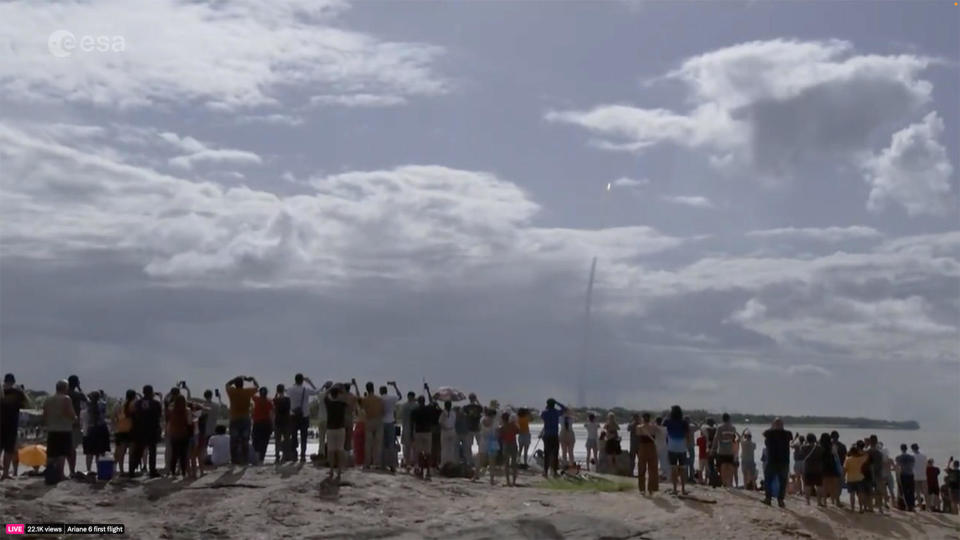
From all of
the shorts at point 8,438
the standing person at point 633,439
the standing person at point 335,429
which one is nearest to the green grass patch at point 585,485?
the standing person at point 633,439

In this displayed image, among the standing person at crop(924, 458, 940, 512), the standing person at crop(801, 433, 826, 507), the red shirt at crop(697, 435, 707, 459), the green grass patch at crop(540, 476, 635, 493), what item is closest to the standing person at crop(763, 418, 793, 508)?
the standing person at crop(801, 433, 826, 507)

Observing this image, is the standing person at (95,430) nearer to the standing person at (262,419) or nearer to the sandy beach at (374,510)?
the sandy beach at (374,510)

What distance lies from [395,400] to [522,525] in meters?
5.05

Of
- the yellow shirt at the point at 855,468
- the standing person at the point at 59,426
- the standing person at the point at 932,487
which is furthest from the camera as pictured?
the standing person at the point at 932,487

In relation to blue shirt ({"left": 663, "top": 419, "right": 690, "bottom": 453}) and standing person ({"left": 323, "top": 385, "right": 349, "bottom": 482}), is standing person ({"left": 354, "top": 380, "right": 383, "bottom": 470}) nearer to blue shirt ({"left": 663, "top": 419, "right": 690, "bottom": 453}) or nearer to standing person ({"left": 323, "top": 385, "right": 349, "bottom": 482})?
standing person ({"left": 323, "top": 385, "right": 349, "bottom": 482})

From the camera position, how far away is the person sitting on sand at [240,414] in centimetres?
2066

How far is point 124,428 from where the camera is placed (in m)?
19.7

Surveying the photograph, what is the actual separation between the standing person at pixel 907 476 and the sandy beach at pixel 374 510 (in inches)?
259

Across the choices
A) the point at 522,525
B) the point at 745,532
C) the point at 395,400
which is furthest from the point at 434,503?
the point at 745,532

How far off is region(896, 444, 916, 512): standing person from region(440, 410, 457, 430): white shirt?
429 inches

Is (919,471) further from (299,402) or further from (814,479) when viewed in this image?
(299,402)

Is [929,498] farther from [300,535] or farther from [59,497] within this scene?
[59,497]

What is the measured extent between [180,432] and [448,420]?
563 cm

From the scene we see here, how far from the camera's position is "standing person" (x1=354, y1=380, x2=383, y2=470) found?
2141 cm
